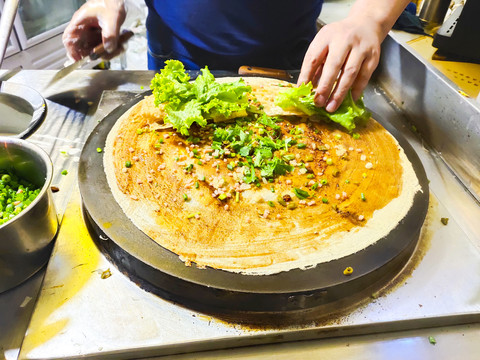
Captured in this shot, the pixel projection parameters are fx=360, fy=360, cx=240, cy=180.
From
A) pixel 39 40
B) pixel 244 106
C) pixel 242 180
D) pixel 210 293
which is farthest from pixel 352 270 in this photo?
pixel 39 40

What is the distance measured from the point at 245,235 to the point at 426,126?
60.5 inches

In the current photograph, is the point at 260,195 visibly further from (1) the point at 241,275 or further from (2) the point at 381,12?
(2) the point at 381,12

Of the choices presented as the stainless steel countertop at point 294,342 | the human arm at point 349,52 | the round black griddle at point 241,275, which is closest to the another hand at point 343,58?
the human arm at point 349,52

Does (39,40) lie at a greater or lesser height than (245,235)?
lesser

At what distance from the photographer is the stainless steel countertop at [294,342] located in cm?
125

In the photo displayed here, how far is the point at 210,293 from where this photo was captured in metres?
1.23

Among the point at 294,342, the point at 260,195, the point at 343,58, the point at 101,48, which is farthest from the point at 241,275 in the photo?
the point at 101,48

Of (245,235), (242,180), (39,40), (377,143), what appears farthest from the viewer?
(39,40)

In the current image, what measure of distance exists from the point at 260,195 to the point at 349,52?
0.92m

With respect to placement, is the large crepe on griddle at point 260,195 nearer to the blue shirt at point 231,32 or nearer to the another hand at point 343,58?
the another hand at point 343,58

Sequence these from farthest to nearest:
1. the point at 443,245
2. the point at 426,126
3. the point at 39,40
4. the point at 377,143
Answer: the point at 39,40
the point at 426,126
the point at 377,143
the point at 443,245

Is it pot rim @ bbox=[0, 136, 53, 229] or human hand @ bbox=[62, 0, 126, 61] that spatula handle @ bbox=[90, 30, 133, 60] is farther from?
pot rim @ bbox=[0, 136, 53, 229]

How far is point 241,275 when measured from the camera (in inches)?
49.4

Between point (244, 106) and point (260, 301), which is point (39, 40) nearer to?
point (244, 106)
